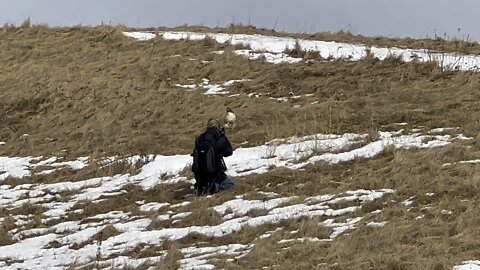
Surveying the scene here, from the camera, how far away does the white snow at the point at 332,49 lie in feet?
54.5

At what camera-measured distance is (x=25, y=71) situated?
1953 centimetres

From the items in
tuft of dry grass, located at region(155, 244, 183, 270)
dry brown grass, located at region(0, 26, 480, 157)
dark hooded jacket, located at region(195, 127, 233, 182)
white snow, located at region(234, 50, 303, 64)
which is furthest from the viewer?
white snow, located at region(234, 50, 303, 64)

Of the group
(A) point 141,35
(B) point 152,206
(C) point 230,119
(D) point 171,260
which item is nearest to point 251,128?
(C) point 230,119

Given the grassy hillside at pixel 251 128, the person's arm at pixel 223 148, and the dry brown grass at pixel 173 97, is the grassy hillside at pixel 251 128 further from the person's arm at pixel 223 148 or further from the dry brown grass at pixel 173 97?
the person's arm at pixel 223 148

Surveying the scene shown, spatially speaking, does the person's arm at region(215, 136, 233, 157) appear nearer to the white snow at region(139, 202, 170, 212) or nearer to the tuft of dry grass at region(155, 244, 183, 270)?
the white snow at region(139, 202, 170, 212)

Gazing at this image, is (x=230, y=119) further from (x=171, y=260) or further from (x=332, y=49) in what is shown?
(x=171, y=260)

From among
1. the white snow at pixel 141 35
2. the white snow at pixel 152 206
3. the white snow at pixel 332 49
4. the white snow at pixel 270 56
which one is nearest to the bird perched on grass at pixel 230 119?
the white snow at pixel 152 206

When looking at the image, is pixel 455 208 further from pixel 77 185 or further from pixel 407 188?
pixel 77 185

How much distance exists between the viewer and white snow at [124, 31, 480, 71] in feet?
54.5

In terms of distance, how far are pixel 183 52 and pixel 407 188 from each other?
12.0m

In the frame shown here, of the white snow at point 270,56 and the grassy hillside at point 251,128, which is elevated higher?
the white snow at point 270,56

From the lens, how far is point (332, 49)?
19.0 m

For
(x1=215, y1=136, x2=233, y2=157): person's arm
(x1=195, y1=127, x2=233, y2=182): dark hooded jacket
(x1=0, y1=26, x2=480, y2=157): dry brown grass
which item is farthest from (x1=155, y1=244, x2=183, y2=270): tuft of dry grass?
(x1=0, y1=26, x2=480, y2=157): dry brown grass

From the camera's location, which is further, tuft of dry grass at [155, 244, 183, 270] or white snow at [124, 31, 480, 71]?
white snow at [124, 31, 480, 71]
